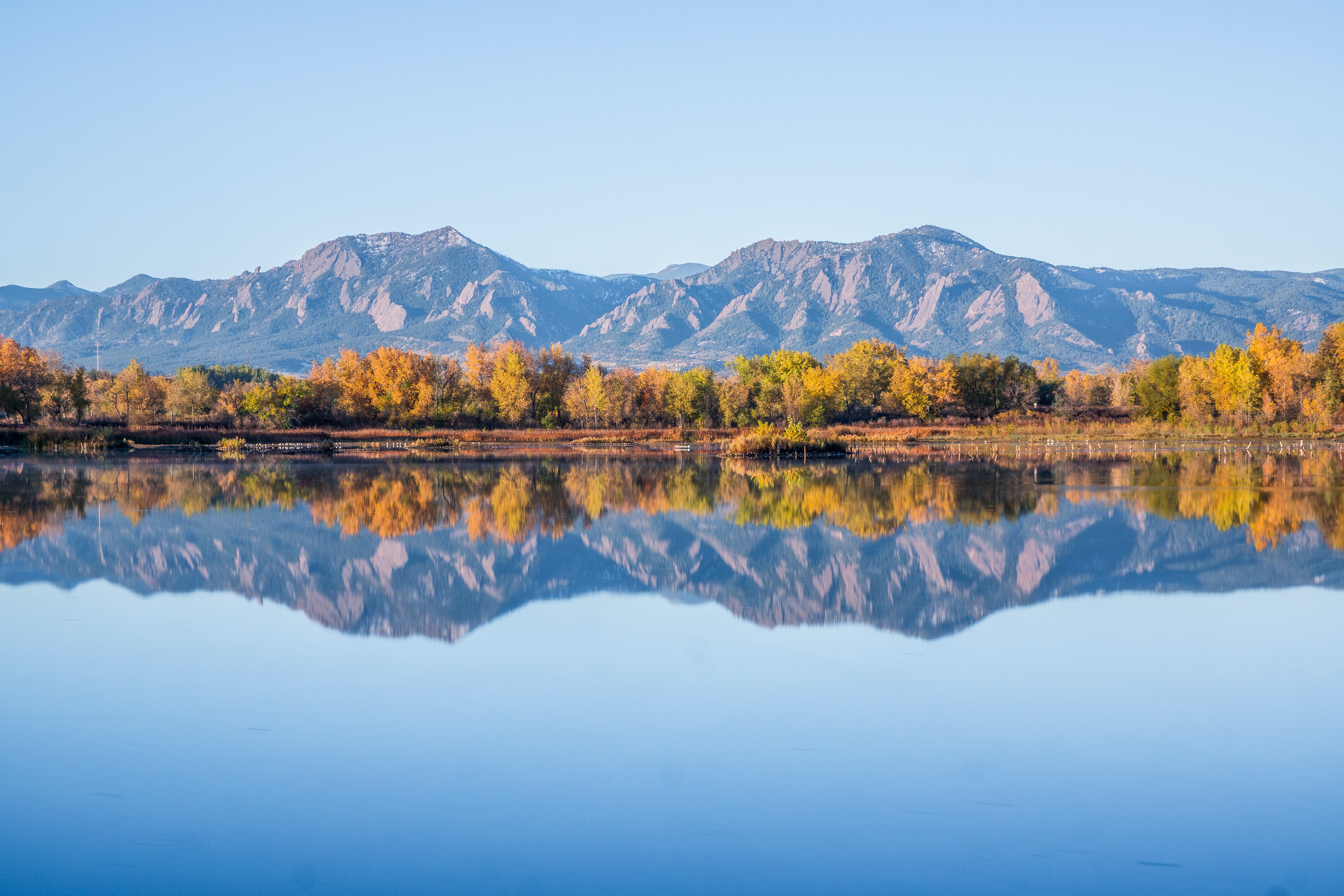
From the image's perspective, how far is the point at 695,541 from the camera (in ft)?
70.9

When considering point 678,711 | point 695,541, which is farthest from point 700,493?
point 678,711

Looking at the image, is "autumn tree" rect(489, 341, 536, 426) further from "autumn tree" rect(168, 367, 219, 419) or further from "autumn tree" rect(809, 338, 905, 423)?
"autumn tree" rect(809, 338, 905, 423)

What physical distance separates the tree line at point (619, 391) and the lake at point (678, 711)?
6080cm

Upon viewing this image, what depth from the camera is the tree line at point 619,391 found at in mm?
75938

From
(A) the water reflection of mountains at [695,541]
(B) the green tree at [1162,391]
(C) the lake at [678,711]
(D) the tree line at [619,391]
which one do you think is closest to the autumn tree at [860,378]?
(D) the tree line at [619,391]

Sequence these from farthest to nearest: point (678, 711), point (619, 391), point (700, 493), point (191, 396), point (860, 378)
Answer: point (860, 378) < point (619, 391) < point (191, 396) < point (700, 493) < point (678, 711)

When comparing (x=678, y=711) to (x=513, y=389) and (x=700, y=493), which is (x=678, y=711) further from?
(x=513, y=389)

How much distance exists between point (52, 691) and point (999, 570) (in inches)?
514

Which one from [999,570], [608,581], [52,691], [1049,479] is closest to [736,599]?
[608,581]

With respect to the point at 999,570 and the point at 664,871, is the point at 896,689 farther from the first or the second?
the point at 999,570

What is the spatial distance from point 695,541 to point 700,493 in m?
11.0

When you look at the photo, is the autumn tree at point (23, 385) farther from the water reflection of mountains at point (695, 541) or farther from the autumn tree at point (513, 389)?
the water reflection of mountains at point (695, 541)

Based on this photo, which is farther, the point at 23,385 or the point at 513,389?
the point at 513,389

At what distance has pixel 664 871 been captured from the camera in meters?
6.56
